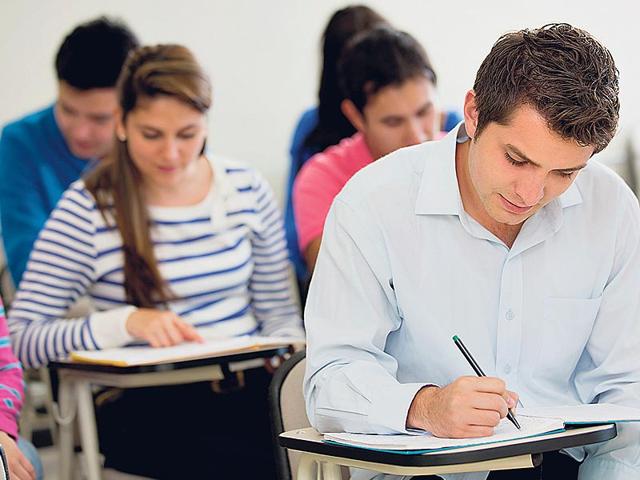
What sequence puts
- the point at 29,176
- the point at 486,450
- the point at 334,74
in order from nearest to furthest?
the point at 486,450, the point at 29,176, the point at 334,74

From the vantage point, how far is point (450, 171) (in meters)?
1.75

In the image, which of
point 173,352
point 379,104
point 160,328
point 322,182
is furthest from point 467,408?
point 322,182

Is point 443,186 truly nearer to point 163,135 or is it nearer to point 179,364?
point 179,364

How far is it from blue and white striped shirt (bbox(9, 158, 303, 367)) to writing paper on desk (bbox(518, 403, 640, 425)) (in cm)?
107

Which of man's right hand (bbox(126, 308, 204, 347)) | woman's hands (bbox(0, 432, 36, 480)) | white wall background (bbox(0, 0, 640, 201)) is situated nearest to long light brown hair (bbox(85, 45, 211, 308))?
man's right hand (bbox(126, 308, 204, 347))

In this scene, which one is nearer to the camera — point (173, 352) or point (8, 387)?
point (8, 387)

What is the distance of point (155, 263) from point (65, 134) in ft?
2.85

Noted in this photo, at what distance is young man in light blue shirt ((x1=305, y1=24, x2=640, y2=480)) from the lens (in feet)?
5.27

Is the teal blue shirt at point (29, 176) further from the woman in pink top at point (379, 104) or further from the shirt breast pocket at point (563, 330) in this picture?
the shirt breast pocket at point (563, 330)

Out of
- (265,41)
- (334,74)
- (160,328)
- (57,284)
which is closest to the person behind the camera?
(160,328)

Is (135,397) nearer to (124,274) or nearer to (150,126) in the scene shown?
(124,274)

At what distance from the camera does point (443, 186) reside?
5.65 ft

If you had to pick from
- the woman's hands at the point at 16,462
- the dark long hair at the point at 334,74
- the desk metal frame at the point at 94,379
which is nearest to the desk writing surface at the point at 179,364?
the desk metal frame at the point at 94,379

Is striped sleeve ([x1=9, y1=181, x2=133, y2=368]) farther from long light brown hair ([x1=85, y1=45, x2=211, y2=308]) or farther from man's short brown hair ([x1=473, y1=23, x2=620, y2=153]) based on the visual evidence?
man's short brown hair ([x1=473, y1=23, x2=620, y2=153])
